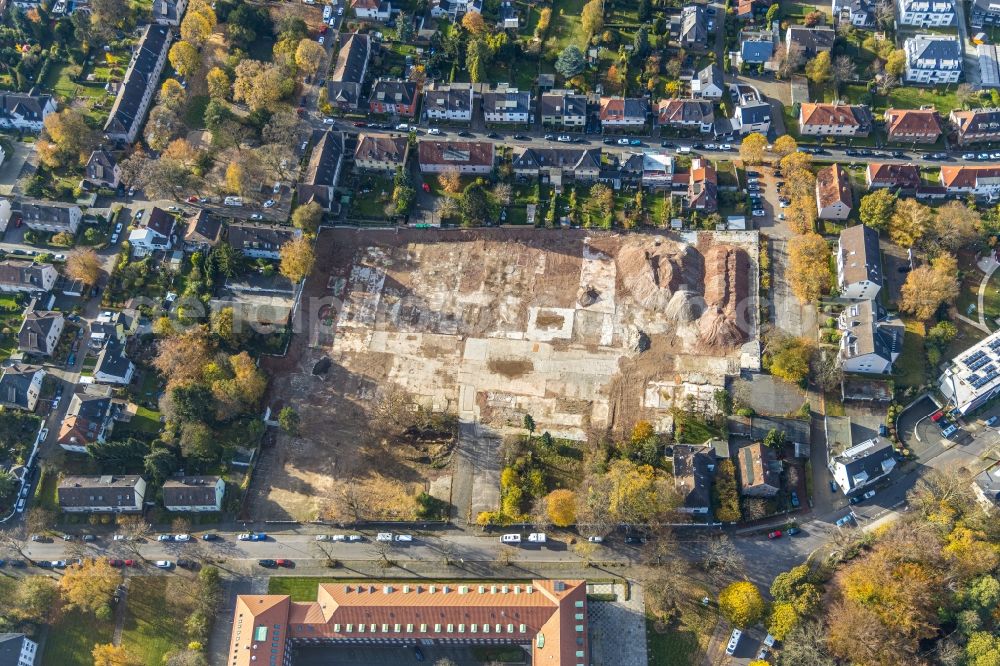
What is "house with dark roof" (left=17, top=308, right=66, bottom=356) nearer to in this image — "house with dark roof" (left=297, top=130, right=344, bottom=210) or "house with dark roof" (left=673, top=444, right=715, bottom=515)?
"house with dark roof" (left=297, top=130, right=344, bottom=210)

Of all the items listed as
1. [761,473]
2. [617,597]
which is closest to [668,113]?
[761,473]

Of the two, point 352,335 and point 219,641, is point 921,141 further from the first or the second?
point 219,641

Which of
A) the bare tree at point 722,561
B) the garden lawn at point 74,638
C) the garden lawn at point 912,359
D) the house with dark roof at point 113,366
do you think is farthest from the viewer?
the house with dark roof at point 113,366

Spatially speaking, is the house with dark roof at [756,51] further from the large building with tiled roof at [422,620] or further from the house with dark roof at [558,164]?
the large building with tiled roof at [422,620]

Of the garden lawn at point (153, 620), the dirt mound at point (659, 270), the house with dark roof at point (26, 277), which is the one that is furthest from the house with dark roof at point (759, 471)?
the house with dark roof at point (26, 277)

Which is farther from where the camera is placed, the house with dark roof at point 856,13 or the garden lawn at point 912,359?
the house with dark roof at point 856,13
